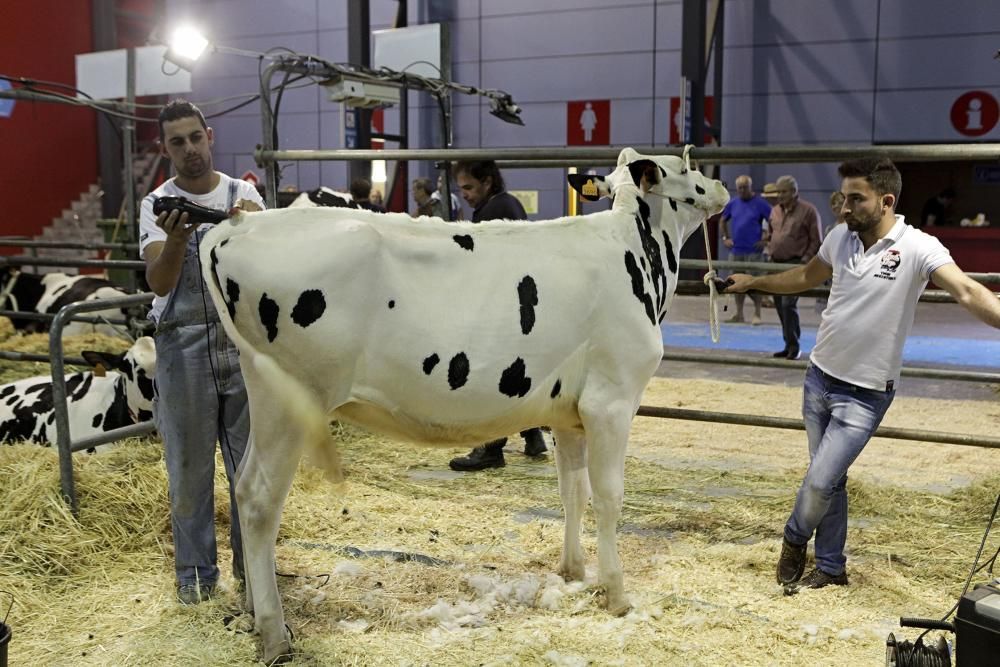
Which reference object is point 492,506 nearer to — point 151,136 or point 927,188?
point 927,188

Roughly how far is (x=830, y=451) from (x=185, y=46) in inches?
294

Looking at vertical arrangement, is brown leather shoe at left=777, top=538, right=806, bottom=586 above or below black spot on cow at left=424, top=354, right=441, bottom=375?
below

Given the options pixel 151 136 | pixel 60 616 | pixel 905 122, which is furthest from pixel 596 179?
pixel 151 136

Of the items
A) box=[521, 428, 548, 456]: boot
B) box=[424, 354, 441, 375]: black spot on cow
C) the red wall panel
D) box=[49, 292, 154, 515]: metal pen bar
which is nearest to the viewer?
box=[424, 354, 441, 375]: black spot on cow

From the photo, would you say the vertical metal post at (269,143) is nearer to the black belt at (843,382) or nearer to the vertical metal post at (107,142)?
the black belt at (843,382)

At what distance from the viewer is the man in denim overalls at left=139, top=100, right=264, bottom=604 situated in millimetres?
3318

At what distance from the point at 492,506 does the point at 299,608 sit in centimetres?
154

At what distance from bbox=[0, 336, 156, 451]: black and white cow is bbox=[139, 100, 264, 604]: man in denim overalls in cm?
162

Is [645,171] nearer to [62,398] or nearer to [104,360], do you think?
[62,398]

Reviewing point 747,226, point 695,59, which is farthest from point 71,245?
point 695,59

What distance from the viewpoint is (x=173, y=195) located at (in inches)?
134

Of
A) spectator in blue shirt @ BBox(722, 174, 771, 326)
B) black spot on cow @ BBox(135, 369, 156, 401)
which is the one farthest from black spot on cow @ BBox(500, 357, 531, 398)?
spectator in blue shirt @ BBox(722, 174, 771, 326)

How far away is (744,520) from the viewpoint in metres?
4.67

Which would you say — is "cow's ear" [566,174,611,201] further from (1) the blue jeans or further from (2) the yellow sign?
(2) the yellow sign
